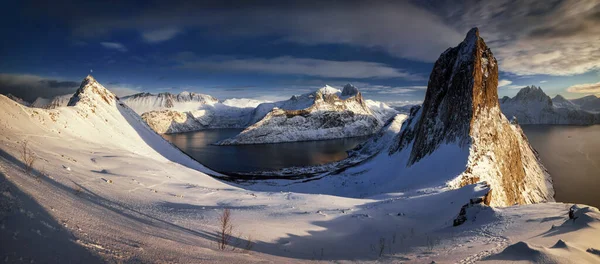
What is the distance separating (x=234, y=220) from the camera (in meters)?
9.80

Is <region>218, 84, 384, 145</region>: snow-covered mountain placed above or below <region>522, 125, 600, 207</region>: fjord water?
above

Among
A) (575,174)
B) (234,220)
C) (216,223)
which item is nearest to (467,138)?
(234,220)

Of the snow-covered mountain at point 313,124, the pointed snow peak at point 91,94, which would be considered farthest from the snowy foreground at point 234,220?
the snow-covered mountain at point 313,124

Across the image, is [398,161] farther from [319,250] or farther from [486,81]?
[319,250]

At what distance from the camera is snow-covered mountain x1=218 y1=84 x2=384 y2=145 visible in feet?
432

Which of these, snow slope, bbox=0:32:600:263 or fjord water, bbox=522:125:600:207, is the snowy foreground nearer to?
snow slope, bbox=0:32:600:263

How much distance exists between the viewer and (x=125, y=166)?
51.7 ft

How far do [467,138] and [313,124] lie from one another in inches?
4962

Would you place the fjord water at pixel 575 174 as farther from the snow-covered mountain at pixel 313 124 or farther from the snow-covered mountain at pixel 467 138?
the snow-covered mountain at pixel 313 124

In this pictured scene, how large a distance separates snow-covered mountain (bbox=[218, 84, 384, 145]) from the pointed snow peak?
75634 mm

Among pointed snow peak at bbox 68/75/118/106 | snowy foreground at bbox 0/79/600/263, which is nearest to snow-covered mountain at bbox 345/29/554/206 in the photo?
Answer: snowy foreground at bbox 0/79/600/263

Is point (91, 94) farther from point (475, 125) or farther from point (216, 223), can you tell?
point (475, 125)

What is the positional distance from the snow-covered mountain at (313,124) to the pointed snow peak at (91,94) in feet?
248

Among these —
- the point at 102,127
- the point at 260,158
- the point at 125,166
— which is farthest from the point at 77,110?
the point at 260,158
